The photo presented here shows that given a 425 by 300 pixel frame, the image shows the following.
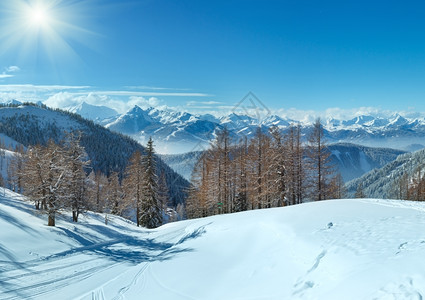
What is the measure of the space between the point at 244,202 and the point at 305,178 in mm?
9634

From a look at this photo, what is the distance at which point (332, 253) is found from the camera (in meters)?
8.40

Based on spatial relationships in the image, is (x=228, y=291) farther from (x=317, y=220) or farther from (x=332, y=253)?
(x=317, y=220)

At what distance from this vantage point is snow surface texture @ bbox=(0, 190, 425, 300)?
6.89 meters

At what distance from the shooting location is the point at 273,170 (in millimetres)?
27031

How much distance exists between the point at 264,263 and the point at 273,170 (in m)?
18.2

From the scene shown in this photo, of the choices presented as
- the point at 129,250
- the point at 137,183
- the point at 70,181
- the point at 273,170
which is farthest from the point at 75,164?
the point at 273,170

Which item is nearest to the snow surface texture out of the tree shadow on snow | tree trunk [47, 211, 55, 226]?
the tree shadow on snow

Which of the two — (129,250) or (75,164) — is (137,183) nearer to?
(75,164)

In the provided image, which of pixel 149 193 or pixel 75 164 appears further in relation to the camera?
pixel 149 193

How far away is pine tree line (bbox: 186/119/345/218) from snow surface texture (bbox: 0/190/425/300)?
12.4 metres

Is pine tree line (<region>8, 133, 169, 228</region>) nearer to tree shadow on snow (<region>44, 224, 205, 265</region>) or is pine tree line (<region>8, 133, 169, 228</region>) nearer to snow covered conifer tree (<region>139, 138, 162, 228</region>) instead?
snow covered conifer tree (<region>139, 138, 162, 228</region>)

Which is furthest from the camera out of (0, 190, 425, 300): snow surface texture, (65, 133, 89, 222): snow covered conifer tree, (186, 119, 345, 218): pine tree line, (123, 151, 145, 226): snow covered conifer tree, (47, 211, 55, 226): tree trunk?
(123, 151, 145, 226): snow covered conifer tree

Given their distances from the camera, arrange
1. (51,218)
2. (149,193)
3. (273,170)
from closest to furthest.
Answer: (51,218) < (273,170) < (149,193)

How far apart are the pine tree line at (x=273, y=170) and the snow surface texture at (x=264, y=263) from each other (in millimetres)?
12419
